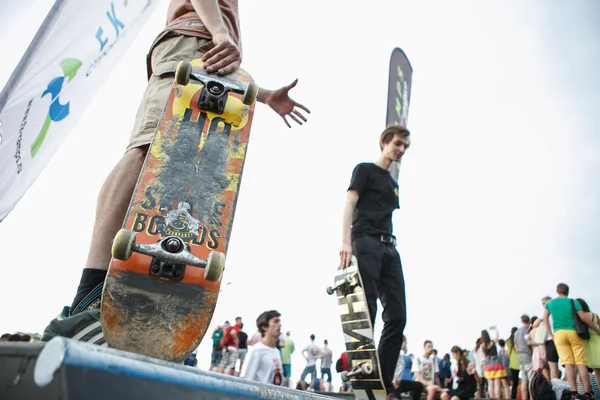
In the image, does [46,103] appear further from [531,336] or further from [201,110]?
[531,336]

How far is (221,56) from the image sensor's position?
88.7 inches

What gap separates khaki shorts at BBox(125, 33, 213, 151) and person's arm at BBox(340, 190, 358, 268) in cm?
176

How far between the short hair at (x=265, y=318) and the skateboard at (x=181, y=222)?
15.4 ft

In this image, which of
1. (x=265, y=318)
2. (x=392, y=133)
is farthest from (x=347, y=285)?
(x=265, y=318)

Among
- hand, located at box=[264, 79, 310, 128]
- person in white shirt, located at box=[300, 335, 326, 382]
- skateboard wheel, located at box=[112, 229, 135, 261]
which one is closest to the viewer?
skateboard wheel, located at box=[112, 229, 135, 261]

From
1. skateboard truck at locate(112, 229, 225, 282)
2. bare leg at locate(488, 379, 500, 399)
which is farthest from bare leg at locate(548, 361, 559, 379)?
skateboard truck at locate(112, 229, 225, 282)

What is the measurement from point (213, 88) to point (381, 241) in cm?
200

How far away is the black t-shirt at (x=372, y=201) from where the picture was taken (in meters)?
3.70

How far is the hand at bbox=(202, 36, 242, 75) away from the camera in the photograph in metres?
2.24

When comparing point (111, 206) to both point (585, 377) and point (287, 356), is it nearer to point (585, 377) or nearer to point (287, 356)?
point (585, 377)

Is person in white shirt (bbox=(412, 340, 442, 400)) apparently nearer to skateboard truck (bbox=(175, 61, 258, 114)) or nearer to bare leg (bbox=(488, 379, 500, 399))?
bare leg (bbox=(488, 379, 500, 399))

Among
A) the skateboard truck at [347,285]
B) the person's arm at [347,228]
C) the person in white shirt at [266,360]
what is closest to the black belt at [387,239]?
the person's arm at [347,228]

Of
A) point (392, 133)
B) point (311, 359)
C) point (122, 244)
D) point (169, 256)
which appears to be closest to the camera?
point (122, 244)

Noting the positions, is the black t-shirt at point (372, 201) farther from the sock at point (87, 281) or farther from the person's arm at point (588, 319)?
the person's arm at point (588, 319)
